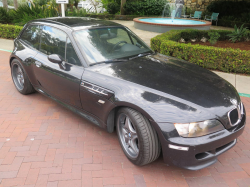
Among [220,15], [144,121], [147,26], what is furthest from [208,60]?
[220,15]

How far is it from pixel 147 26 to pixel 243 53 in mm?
7772

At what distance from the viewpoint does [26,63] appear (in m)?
4.17

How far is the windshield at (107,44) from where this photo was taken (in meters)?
3.26

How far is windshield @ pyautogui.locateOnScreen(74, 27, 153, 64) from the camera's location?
3.26 meters

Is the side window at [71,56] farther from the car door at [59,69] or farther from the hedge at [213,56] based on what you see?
the hedge at [213,56]

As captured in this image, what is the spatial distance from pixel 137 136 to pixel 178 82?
852 millimetres

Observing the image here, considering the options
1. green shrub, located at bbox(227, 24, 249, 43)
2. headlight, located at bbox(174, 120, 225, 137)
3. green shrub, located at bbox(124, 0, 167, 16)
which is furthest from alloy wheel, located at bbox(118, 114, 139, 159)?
green shrub, located at bbox(124, 0, 167, 16)

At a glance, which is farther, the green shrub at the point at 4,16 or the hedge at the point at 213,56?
the green shrub at the point at 4,16

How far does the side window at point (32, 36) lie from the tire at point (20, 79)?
0.50m

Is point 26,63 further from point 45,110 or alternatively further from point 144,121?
point 144,121

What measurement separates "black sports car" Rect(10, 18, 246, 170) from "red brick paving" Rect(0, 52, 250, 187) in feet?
0.87

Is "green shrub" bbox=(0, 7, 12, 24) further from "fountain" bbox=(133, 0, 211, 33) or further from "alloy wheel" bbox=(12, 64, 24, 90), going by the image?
"alloy wheel" bbox=(12, 64, 24, 90)

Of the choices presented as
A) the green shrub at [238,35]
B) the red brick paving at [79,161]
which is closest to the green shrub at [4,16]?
the red brick paving at [79,161]

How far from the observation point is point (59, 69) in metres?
3.42
